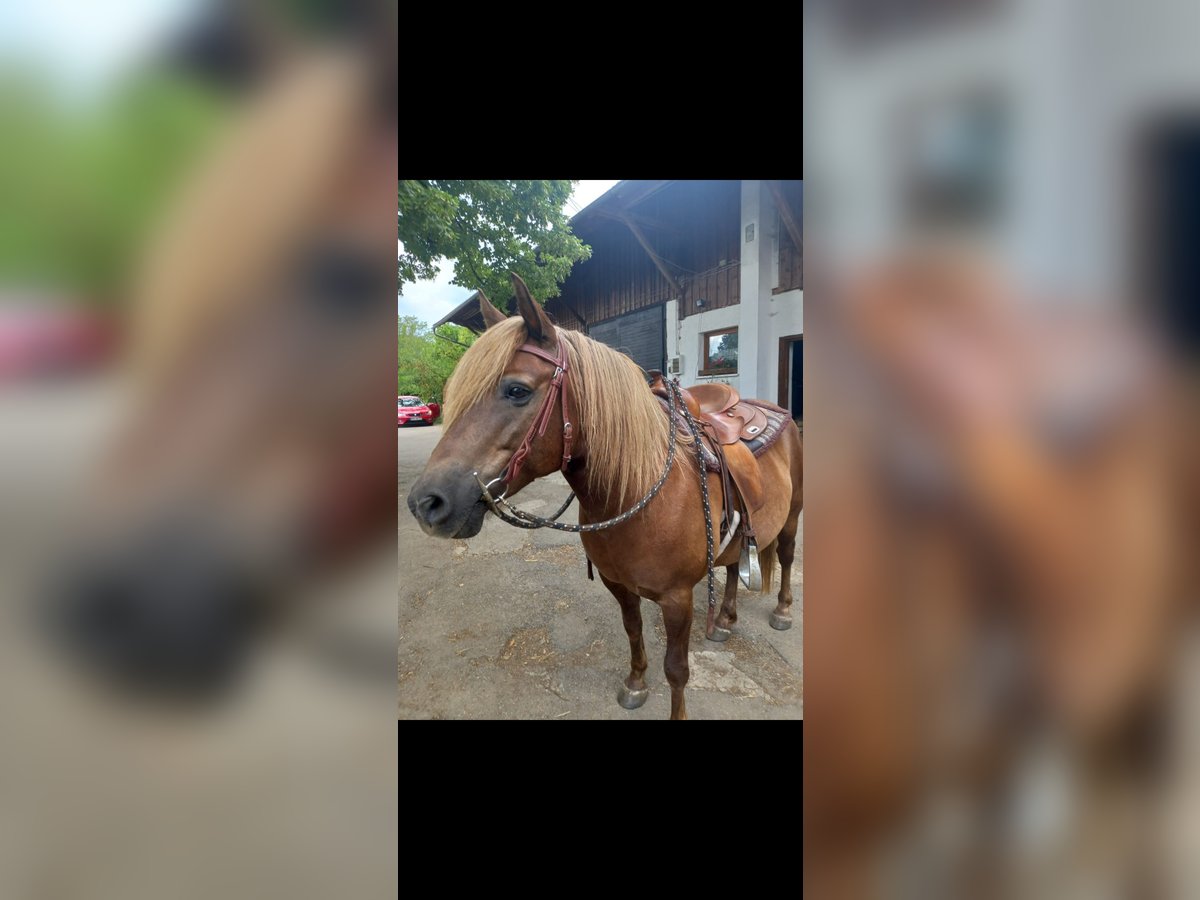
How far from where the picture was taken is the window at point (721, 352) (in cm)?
339

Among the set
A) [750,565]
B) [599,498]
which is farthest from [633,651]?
[599,498]

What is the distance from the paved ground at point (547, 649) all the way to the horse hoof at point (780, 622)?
36mm

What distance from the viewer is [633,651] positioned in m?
1.94

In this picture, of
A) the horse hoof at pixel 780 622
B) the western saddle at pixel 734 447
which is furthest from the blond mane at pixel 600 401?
the horse hoof at pixel 780 622

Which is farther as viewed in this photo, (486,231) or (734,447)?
(486,231)

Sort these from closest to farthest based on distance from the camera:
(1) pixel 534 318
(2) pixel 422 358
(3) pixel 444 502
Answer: (3) pixel 444 502, (1) pixel 534 318, (2) pixel 422 358

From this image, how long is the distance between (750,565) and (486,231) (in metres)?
2.93

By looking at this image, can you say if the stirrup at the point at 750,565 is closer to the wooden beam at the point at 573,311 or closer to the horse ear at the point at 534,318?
the horse ear at the point at 534,318

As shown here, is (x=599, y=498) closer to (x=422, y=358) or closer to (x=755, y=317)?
(x=422, y=358)

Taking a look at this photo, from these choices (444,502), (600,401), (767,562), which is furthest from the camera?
(767,562)

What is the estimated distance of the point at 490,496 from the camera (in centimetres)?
123
